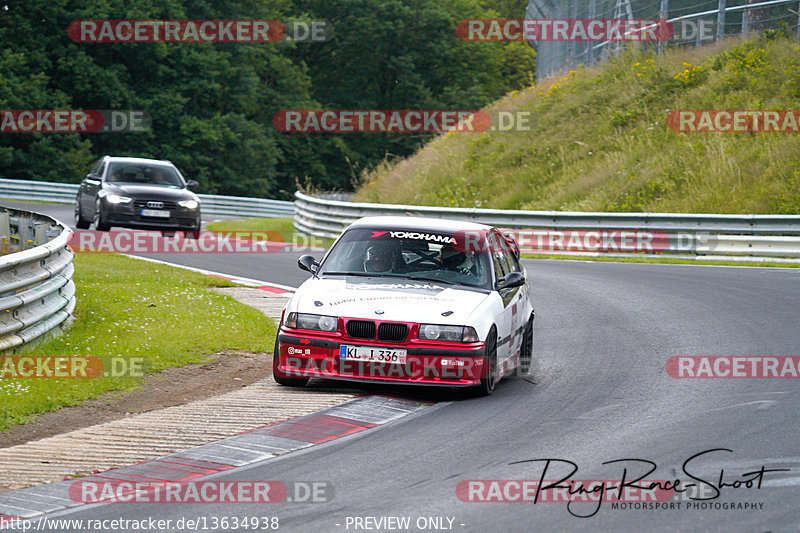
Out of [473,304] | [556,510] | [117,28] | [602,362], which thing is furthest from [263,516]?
[117,28]

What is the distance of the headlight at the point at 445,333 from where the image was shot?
894 centimetres

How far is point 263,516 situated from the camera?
19.0 ft

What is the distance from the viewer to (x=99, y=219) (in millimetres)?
23047

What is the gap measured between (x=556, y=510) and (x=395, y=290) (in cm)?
384

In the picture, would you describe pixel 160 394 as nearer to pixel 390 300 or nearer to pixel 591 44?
pixel 390 300

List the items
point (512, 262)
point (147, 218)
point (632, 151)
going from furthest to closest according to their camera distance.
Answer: point (632, 151)
point (147, 218)
point (512, 262)

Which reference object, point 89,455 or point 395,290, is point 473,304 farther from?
point 89,455

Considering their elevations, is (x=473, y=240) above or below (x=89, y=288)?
above

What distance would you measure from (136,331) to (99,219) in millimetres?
12320

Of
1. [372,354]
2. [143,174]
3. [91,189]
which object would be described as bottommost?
[372,354]

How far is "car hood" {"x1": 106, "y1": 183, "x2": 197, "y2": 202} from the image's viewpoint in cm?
2284

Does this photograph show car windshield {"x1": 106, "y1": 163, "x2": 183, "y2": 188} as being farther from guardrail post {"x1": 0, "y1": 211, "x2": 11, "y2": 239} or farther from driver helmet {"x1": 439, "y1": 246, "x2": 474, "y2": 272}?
driver helmet {"x1": 439, "y1": 246, "x2": 474, "y2": 272}

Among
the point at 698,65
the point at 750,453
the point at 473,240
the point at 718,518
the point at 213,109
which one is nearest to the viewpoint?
the point at 718,518

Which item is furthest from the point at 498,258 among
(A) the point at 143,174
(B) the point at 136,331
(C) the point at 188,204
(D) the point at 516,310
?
(A) the point at 143,174
